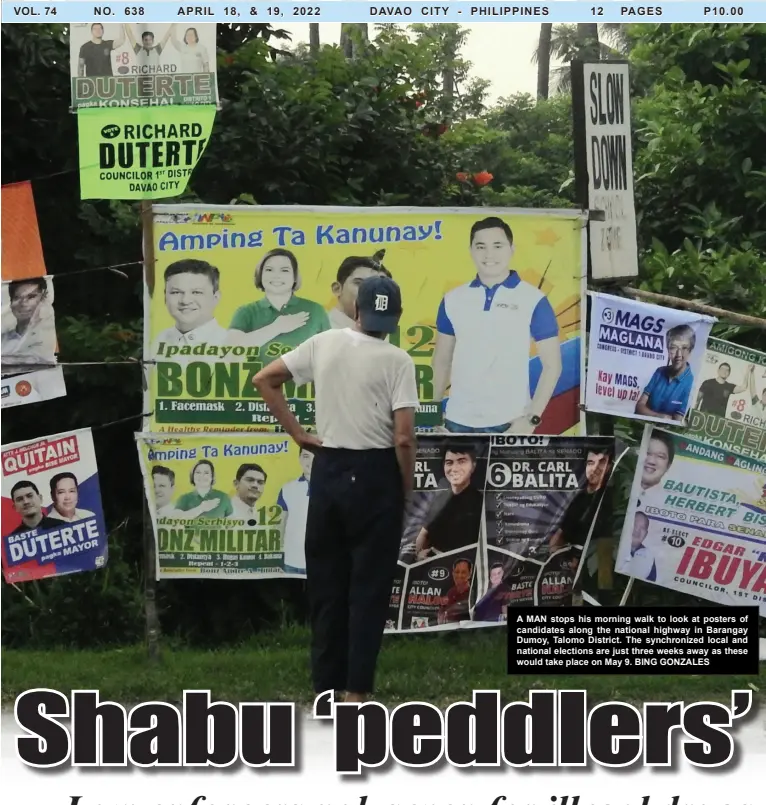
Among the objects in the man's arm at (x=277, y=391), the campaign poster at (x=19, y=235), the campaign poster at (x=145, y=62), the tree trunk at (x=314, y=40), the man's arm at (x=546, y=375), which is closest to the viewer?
the man's arm at (x=277, y=391)

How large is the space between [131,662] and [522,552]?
1.92 metres

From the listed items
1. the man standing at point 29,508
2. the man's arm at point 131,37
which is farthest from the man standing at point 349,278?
the man standing at point 29,508

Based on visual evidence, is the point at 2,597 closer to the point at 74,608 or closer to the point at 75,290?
the point at 74,608

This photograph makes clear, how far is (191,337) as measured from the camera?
624 centimetres

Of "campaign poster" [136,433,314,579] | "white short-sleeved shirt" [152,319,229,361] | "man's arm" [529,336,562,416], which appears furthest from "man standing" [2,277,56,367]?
"man's arm" [529,336,562,416]

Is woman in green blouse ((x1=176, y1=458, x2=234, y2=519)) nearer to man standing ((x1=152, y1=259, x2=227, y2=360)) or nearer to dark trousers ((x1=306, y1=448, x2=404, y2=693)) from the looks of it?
man standing ((x1=152, y1=259, x2=227, y2=360))

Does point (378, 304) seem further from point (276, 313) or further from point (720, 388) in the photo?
point (720, 388)

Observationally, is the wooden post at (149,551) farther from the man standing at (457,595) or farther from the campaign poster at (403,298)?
the man standing at (457,595)

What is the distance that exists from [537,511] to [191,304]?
1.89 meters

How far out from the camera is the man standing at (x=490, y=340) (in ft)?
20.8

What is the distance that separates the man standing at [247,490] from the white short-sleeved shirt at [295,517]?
107 mm

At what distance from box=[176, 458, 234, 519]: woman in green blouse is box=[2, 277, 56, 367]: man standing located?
865 millimetres

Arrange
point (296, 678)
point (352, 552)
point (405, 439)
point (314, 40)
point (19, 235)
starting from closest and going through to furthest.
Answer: point (405, 439), point (352, 552), point (296, 678), point (19, 235), point (314, 40)

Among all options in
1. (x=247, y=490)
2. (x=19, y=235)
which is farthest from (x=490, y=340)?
(x=19, y=235)
